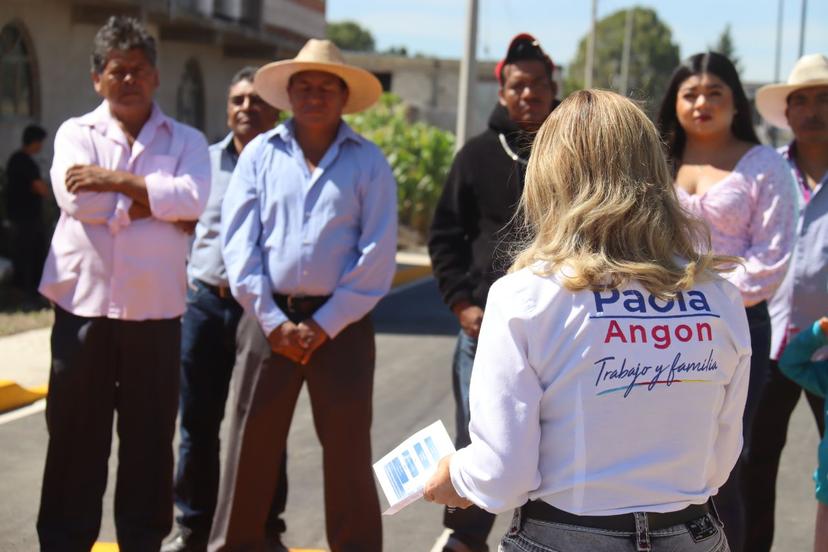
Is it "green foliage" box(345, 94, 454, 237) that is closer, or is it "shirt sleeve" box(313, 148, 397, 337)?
"shirt sleeve" box(313, 148, 397, 337)

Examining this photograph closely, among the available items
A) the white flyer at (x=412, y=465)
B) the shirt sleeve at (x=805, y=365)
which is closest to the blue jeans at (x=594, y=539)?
the white flyer at (x=412, y=465)

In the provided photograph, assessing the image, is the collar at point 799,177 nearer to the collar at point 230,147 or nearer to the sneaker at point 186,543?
the collar at point 230,147

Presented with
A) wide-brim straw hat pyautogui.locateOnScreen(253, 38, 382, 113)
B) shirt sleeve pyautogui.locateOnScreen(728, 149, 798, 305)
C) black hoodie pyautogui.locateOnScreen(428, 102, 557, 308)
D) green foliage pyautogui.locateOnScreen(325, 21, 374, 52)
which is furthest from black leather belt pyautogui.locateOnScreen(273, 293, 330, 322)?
green foliage pyautogui.locateOnScreen(325, 21, 374, 52)

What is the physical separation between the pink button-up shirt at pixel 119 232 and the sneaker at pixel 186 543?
1.18 m

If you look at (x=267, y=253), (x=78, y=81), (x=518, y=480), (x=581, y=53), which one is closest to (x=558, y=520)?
(x=518, y=480)

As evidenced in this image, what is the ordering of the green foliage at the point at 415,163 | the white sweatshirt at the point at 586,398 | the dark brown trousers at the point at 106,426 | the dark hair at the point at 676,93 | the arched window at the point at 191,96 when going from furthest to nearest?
the green foliage at the point at 415,163, the arched window at the point at 191,96, the dark hair at the point at 676,93, the dark brown trousers at the point at 106,426, the white sweatshirt at the point at 586,398

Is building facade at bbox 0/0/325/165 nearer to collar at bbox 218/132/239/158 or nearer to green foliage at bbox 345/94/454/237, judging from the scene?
green foliage at bbox 345/94/454/237

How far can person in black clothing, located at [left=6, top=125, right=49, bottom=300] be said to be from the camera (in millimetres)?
13156

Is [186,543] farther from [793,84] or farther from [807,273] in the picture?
[793,84]

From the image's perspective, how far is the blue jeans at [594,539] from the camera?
2650 mm

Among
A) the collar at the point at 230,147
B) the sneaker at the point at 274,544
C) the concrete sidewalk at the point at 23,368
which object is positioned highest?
the collar at the point at 230,147

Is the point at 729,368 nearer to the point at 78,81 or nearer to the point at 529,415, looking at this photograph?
the point at 529,415

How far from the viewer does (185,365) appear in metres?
5.54

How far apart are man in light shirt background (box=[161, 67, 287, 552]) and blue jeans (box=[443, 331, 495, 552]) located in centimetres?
93
